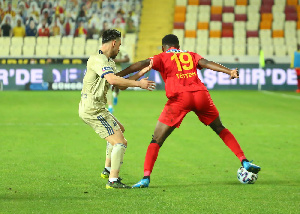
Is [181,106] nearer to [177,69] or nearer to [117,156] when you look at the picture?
[177,69]

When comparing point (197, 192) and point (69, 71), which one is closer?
point (197, 192)

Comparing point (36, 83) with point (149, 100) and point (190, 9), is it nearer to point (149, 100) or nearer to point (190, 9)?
point (149, 100)

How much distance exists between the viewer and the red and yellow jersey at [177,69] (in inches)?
314

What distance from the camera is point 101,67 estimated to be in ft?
24.6

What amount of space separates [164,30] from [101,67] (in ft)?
89.6

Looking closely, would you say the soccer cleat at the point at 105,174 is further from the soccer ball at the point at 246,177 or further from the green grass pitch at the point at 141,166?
the soccer ball at the point at 246,177

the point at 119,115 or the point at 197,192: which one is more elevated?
the point at 197,192

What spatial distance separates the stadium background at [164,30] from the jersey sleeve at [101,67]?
21.6 metres

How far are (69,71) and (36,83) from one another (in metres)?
1.60

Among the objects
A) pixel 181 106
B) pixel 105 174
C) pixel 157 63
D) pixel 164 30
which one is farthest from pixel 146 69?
pixel 164 30

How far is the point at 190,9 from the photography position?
35.3m

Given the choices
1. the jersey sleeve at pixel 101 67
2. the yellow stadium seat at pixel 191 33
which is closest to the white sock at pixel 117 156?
the jersey sleeve at pixel 101 67

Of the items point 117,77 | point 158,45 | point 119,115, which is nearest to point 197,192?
point 117,77

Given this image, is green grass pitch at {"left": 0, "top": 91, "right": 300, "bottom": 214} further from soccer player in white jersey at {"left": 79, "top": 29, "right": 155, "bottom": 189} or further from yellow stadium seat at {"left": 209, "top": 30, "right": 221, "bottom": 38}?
yellow stadium seat at {"left": 209, "top": 30, "right": 221, "bottom": 38}
